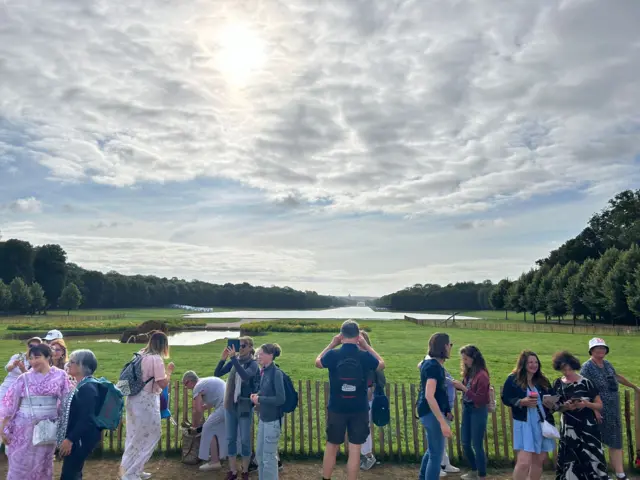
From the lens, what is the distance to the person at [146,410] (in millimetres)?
6820

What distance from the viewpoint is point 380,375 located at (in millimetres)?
7250

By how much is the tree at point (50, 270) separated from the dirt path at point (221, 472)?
10670cm

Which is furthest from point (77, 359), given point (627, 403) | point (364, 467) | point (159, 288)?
point (159, 288)

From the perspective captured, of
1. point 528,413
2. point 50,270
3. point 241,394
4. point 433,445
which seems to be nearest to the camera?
point 433,445

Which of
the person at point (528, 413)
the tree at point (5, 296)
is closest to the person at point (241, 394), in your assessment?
the person at point (528, 413)

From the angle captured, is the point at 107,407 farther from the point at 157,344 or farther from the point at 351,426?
the point at 351,426

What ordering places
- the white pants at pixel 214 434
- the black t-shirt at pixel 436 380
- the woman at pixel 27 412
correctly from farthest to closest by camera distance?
the white pants at pixel 214 434 < the black t-shirt at pixel 436 380 < the woman at pixel 27 412

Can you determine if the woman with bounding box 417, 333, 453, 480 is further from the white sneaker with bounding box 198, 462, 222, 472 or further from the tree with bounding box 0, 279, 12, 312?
the tree with bounding box 0, 279, 12, 312

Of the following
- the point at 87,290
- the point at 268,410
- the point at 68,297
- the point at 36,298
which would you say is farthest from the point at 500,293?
the point at 268,410

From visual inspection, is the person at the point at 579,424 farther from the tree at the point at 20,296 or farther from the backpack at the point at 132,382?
the tree at the point at 20,296

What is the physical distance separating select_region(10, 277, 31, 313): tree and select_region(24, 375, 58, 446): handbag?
92.0 meters

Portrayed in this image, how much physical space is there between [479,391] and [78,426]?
5.46 m

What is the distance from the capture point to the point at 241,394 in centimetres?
752

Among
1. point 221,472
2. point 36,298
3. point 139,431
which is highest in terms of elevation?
point 36,298
